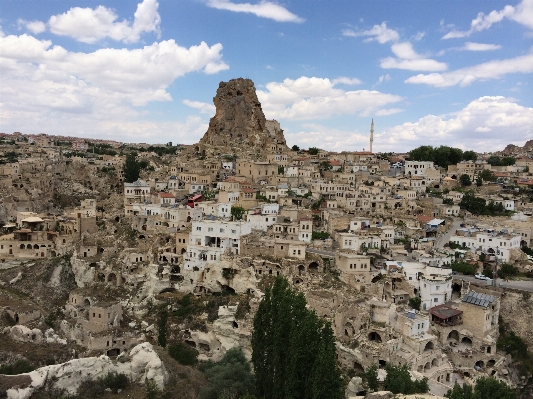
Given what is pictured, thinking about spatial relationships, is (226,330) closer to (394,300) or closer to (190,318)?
(190,318)

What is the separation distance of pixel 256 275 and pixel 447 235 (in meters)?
18.5

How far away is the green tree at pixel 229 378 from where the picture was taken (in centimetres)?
2483

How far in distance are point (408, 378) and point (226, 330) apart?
12.3 metres

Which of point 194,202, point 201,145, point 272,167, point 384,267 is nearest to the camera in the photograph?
point 384,267

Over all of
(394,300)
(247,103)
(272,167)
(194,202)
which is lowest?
(394,300)

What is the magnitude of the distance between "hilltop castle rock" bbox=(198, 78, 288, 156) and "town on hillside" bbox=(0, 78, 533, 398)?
48.2ft

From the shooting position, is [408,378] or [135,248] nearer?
[408,378]

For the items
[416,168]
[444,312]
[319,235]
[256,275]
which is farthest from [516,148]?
[256,275]

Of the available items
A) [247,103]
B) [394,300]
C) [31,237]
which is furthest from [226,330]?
[247,103]

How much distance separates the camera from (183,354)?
30.2 metres

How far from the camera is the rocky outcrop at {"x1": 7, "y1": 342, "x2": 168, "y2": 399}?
24203 mm

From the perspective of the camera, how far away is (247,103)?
74.5 metres

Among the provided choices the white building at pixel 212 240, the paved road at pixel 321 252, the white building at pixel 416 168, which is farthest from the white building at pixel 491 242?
the white building at pixel 416 168

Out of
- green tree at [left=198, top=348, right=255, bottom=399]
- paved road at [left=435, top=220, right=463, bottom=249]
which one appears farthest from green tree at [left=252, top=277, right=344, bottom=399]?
paved road at [left=435, top=220, right=463, bottom=249]
